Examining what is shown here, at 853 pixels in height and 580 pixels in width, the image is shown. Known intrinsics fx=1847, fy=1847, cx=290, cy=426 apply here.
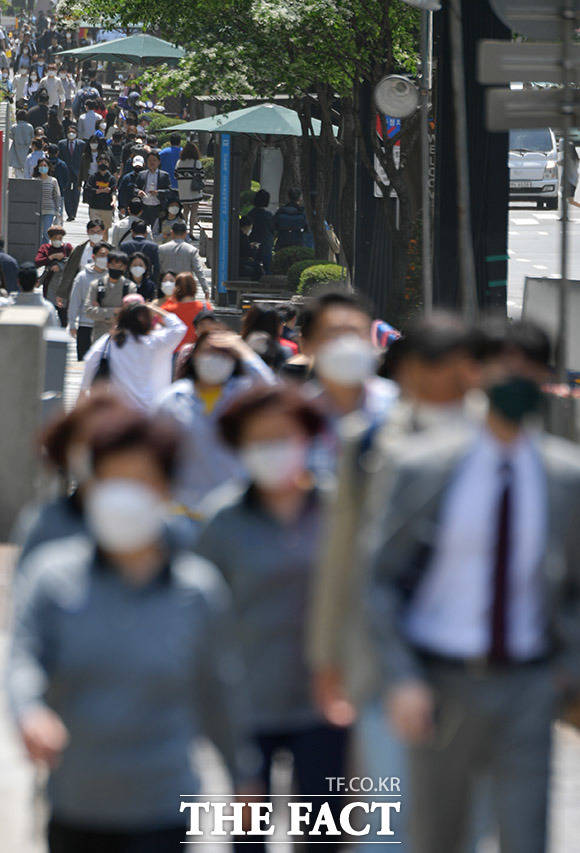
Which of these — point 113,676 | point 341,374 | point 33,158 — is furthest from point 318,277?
point 113,676

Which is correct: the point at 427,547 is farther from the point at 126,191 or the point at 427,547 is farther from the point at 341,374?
the point at 126,191

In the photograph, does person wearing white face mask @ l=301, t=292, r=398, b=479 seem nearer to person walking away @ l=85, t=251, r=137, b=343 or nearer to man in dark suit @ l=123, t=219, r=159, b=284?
person walking away @ l=85, t=251, r=137, b=343

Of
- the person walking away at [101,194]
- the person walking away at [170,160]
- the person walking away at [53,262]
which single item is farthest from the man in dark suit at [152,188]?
the person walking away at [53,262]

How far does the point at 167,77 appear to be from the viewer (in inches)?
937

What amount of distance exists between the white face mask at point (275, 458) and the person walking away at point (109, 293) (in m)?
11.4

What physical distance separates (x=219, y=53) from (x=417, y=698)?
64.8ft

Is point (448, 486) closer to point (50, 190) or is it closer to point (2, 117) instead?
point (2, 117)

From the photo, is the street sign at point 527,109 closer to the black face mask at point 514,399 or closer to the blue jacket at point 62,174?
the black face mask at point 514,399

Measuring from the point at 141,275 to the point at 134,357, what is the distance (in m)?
6.62

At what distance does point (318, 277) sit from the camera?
2483 centimetres

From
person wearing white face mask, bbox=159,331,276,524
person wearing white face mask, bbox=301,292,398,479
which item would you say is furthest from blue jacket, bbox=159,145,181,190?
person wearing white face mask, bbox=301,292,398,479

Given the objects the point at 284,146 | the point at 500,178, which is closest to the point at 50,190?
the point at 284,146

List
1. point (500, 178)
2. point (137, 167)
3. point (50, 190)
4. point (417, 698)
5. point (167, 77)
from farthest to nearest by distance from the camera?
1. point (137, 167)
2. point (50, 190)
3. point (167, 77)
4. point (500, 178)
5. point (417, 698)

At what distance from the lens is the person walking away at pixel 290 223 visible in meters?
28.7
